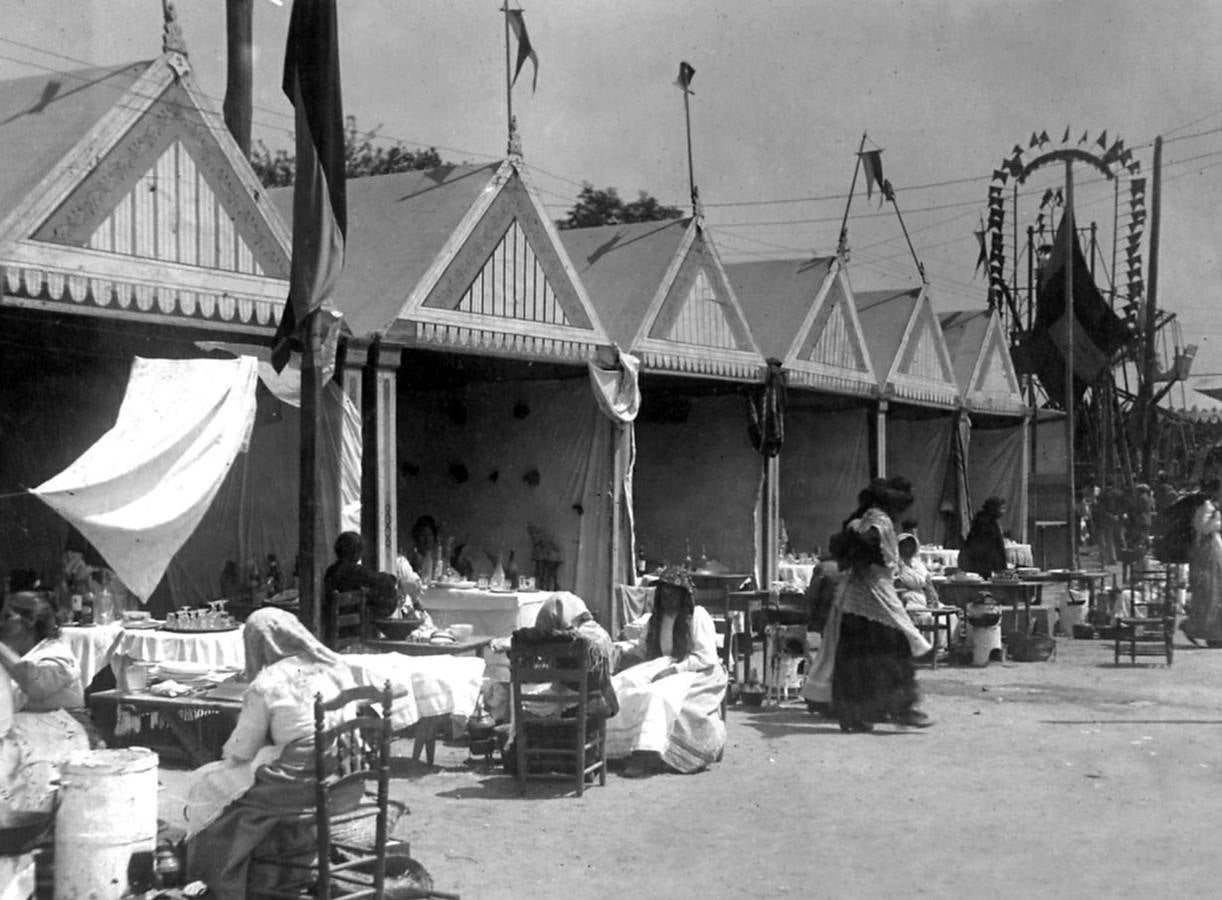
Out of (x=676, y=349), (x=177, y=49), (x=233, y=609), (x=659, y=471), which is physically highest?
(x=177, y=49)

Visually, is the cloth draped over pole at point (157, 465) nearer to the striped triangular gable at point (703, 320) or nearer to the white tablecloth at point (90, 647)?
the white tablecloth at point (90, 647)

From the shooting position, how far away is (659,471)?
56.6 feet

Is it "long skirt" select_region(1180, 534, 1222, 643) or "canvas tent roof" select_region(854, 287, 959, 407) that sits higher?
"canvas tent roof" select_region(854, 287, 959, 407)

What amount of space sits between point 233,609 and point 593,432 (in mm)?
4292

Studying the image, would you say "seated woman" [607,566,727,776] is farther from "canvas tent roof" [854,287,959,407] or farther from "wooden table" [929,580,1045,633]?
"canvas tent roof" [854,287,959,407]

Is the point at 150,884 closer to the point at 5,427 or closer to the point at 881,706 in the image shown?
the point at 881,706

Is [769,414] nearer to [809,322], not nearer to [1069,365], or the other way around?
[809,322]

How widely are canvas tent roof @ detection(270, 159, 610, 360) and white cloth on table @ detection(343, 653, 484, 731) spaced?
3.81 meters

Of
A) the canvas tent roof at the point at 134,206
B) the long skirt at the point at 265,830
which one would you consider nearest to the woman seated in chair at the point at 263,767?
the long skirt at the point at 265,830

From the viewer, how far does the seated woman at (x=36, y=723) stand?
5.05m

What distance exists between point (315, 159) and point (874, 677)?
4.72 m

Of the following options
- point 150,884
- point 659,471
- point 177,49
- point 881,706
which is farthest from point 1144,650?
point 150,884

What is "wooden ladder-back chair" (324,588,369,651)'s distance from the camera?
8555mm

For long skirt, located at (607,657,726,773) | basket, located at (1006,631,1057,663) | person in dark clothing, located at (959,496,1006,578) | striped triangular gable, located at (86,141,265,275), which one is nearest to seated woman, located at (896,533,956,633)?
basket, located at (1006,631,1057,663)
